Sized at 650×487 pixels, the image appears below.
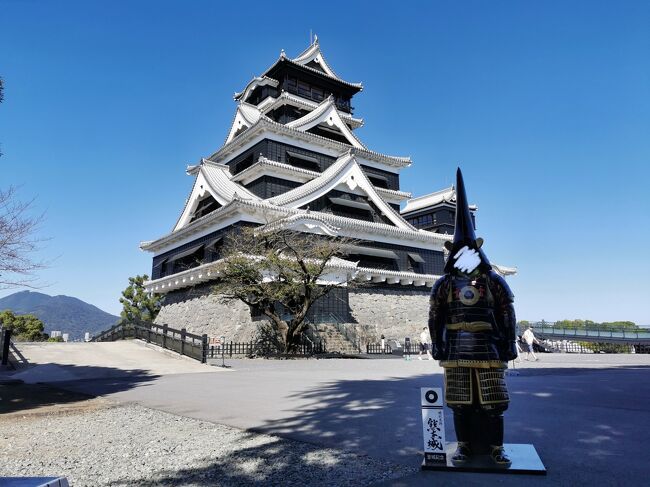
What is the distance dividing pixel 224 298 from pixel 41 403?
41.7 feet

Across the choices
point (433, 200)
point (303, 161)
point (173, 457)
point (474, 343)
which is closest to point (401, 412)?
point (474, 343)

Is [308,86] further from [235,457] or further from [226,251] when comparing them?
[235,457]

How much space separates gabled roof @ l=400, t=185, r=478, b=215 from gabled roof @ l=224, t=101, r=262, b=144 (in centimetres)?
1919

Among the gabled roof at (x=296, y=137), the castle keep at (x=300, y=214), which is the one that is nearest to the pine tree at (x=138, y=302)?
the castle keep at (x=300, y=214)

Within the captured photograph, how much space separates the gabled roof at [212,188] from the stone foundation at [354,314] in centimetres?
546

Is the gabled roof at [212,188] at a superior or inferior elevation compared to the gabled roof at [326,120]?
inferior

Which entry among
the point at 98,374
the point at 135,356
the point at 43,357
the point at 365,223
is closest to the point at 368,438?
the point at 98,374

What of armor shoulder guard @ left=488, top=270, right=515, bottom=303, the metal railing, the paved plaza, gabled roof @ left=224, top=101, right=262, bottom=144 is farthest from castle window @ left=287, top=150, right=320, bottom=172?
armor shoulder guard @ left=488, top=270, right=515, bottom=303

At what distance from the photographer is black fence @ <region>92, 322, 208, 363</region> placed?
1673cm

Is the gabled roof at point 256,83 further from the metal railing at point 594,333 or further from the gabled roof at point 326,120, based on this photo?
the metal railing at point 594,333

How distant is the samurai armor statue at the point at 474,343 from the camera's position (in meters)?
3.85

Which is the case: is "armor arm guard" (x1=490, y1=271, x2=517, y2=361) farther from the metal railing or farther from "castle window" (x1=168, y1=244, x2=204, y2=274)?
the metal railing

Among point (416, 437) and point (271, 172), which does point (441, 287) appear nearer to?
point (416, 437)

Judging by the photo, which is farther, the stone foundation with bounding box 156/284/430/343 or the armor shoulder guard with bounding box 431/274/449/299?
the stone foundation with bounding box 156/284/430/343
